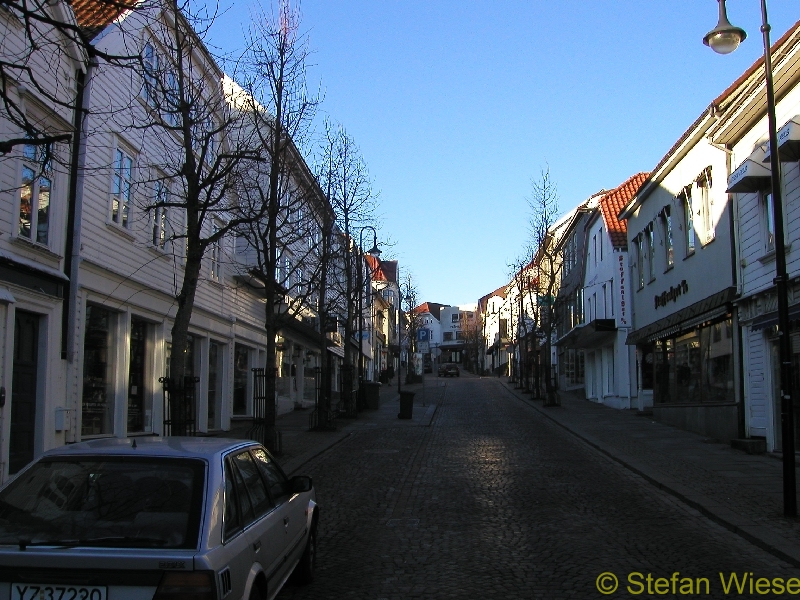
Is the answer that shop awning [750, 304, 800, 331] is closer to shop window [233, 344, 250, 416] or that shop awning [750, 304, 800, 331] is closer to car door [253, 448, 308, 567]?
car door [253, 448, 308, 567]

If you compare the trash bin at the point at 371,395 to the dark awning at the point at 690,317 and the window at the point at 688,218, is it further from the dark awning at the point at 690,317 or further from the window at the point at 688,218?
the window at the point at 688,218

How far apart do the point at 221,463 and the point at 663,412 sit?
2236 cm

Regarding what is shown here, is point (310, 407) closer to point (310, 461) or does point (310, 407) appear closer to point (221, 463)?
point (310, 461)

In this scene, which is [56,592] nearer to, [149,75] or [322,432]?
[149,75]

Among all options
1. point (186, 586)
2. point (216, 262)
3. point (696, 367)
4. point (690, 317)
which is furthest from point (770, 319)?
point (186, 586)

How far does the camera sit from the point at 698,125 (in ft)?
68.4

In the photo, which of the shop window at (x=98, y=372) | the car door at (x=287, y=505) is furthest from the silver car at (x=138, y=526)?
the shop window at (x=98, y=372)

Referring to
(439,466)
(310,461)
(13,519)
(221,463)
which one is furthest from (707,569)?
(310,461)

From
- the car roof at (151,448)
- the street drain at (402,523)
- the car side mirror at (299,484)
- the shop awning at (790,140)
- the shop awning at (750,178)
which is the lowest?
the street drain at (402,523)

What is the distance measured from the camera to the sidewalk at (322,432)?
1752 cm

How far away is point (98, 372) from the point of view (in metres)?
15.9

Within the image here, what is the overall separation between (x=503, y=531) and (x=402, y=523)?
52.9 inches

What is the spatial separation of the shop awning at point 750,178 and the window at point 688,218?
15.9ft

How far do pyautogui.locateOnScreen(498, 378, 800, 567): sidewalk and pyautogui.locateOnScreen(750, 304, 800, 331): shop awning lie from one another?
8.74ft
